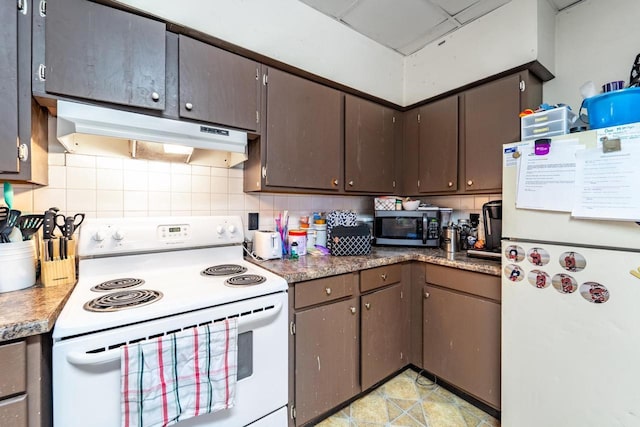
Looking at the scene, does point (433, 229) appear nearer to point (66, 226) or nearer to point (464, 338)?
point (464, 338)

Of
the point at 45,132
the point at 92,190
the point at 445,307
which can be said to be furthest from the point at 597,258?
the point at 45,132

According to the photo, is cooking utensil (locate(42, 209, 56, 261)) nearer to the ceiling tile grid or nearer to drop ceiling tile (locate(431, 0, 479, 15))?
the ceiling tile grid

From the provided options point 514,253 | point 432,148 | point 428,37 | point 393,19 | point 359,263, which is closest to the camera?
point 514,253

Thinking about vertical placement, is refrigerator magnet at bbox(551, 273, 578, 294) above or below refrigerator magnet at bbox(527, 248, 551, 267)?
below

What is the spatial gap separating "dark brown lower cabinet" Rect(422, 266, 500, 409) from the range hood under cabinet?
1.55 meters

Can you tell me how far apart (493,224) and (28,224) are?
2.44 metres

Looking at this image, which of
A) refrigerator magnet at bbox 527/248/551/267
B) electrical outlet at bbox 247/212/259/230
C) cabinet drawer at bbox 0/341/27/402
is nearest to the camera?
cabinet drawer at bbox 0/341/27/402

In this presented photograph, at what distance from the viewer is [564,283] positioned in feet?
4.09

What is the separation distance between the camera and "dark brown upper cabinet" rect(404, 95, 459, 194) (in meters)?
2.15

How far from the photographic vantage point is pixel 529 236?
1.36 meters

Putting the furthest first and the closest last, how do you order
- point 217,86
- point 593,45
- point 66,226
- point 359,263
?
point 593,45 < point 359,263 < point 217,86 < point 66,226

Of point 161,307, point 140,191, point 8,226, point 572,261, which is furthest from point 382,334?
point 8,226

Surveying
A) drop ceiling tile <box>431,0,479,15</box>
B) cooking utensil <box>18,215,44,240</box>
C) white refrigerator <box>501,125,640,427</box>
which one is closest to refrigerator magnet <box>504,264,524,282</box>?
white refrigerator <box>501,125,640,427</box>

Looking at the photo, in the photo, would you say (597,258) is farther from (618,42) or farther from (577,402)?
(618,42)
